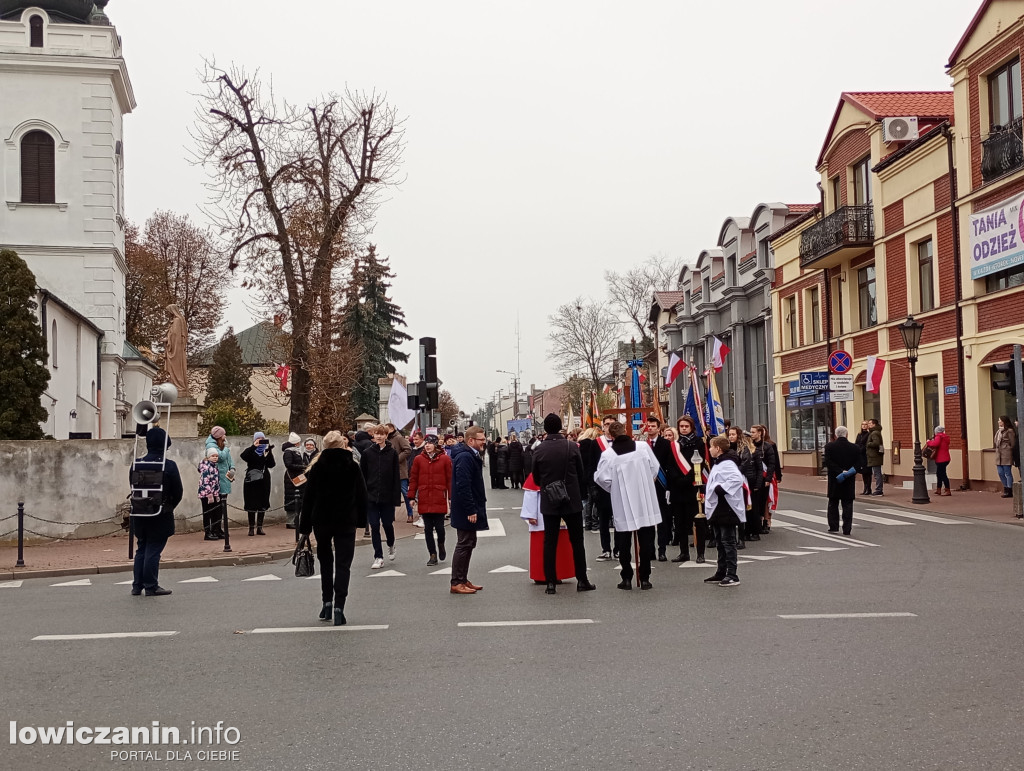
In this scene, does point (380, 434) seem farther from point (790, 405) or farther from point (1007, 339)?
point (790, 405)

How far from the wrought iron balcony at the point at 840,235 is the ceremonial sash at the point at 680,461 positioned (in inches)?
887

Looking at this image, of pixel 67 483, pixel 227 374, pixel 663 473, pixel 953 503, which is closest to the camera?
pixel 663 473

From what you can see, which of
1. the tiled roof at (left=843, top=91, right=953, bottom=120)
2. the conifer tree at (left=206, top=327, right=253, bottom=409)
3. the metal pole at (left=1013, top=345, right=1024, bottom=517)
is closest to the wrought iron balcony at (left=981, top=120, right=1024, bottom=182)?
the tiled roof at (left=843, top=91, right=953, bottom=120)

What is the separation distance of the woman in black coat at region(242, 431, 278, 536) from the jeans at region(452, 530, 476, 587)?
7.71m

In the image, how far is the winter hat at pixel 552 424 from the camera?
35.9ft

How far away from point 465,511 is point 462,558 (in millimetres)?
503

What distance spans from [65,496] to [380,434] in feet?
25.1

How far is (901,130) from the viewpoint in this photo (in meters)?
31.7

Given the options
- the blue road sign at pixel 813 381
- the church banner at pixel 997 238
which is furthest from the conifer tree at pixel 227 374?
the church banner at pixel 997 238

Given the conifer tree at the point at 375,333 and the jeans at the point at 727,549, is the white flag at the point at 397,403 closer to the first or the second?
the jeans at the point at 727,549

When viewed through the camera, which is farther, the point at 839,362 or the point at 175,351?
the point at 839,362

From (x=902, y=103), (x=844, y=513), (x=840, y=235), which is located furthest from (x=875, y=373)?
(x=844, y=513)

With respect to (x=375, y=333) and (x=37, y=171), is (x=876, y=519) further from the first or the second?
(x=375, y=333)

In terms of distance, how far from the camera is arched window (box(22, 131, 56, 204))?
38.6 meters
